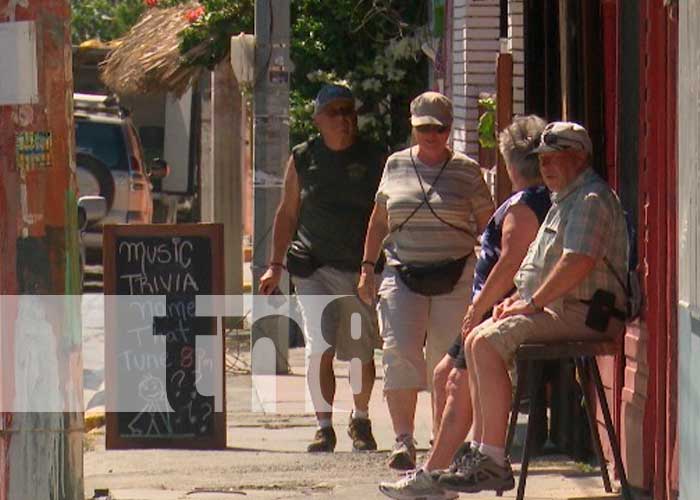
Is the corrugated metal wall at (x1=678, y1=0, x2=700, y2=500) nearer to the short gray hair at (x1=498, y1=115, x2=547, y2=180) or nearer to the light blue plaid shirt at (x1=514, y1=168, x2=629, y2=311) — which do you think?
the light blue plaid shirt at (x1=514, y1=168, x2=629, y2=311)

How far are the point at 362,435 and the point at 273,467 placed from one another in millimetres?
621

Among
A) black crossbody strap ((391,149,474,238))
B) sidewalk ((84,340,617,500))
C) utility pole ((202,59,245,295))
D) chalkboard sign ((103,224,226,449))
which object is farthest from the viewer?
utility pole ((202,59,245,295))

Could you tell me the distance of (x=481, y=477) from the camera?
7332 mm

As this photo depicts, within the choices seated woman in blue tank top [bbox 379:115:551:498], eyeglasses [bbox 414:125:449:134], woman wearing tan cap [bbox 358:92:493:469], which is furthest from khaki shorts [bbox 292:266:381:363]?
seated woman in blue tank top [bbox 379:115:551:498]

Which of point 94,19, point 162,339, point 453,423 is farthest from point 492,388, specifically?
point 94,19

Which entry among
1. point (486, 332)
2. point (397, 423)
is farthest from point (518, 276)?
point (397, 423)

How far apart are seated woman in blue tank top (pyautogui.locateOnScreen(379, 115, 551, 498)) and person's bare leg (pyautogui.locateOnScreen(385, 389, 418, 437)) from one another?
896mm

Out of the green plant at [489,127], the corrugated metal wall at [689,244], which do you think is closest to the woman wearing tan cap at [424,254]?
the corrugated metal wall at [689,244]

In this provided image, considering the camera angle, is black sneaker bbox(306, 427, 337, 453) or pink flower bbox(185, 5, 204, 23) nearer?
black sneaker bbox(306, 427, 337, 453)

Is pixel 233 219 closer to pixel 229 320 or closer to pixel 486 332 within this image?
pixel 229 320

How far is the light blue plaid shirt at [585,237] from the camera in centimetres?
716

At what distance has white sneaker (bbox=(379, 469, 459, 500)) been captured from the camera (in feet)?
25.1

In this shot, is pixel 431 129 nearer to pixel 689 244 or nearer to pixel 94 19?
pixel 689 244

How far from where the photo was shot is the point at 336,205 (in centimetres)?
954
